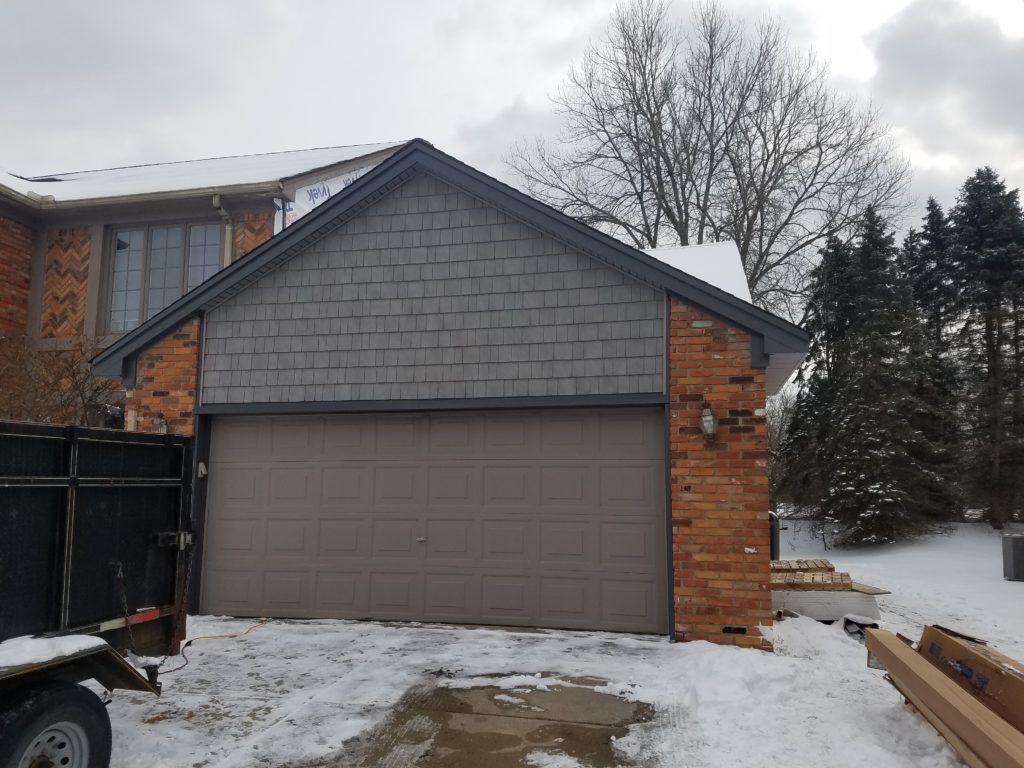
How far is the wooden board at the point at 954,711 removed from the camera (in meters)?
3.52

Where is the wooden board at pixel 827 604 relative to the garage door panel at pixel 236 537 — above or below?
below

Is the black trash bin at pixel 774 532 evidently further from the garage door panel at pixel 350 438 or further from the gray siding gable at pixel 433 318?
the garage door panel at pixel 350 438

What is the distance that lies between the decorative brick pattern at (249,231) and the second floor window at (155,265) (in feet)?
1.35

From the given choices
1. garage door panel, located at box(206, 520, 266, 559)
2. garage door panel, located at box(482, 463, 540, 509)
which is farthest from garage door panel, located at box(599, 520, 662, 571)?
garage door panel, located at box(206, 520, 266, 559)

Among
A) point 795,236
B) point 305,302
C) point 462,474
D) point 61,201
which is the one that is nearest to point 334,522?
point 462,474

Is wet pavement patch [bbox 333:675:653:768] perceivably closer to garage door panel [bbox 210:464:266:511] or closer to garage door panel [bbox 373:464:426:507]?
garage door panel [bbox 373:464:426:507]

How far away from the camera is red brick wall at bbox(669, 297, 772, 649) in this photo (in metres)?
6.98

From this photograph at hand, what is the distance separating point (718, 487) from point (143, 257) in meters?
10.8

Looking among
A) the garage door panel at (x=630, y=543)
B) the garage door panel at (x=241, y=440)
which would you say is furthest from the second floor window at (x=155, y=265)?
the garage door panel at (x=630, y=543)

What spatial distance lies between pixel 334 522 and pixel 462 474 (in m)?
1.55

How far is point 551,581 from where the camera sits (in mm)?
7691

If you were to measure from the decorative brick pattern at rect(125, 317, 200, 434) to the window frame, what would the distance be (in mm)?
4432

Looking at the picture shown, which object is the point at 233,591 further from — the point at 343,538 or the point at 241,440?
the point at 241,440

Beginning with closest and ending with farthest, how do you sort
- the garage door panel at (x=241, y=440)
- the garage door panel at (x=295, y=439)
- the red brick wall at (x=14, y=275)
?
the garage door panel at (x=295, y=439)
the garage door panel at (x=241, y=440)
the red brick wall at (x=14, y=275)
